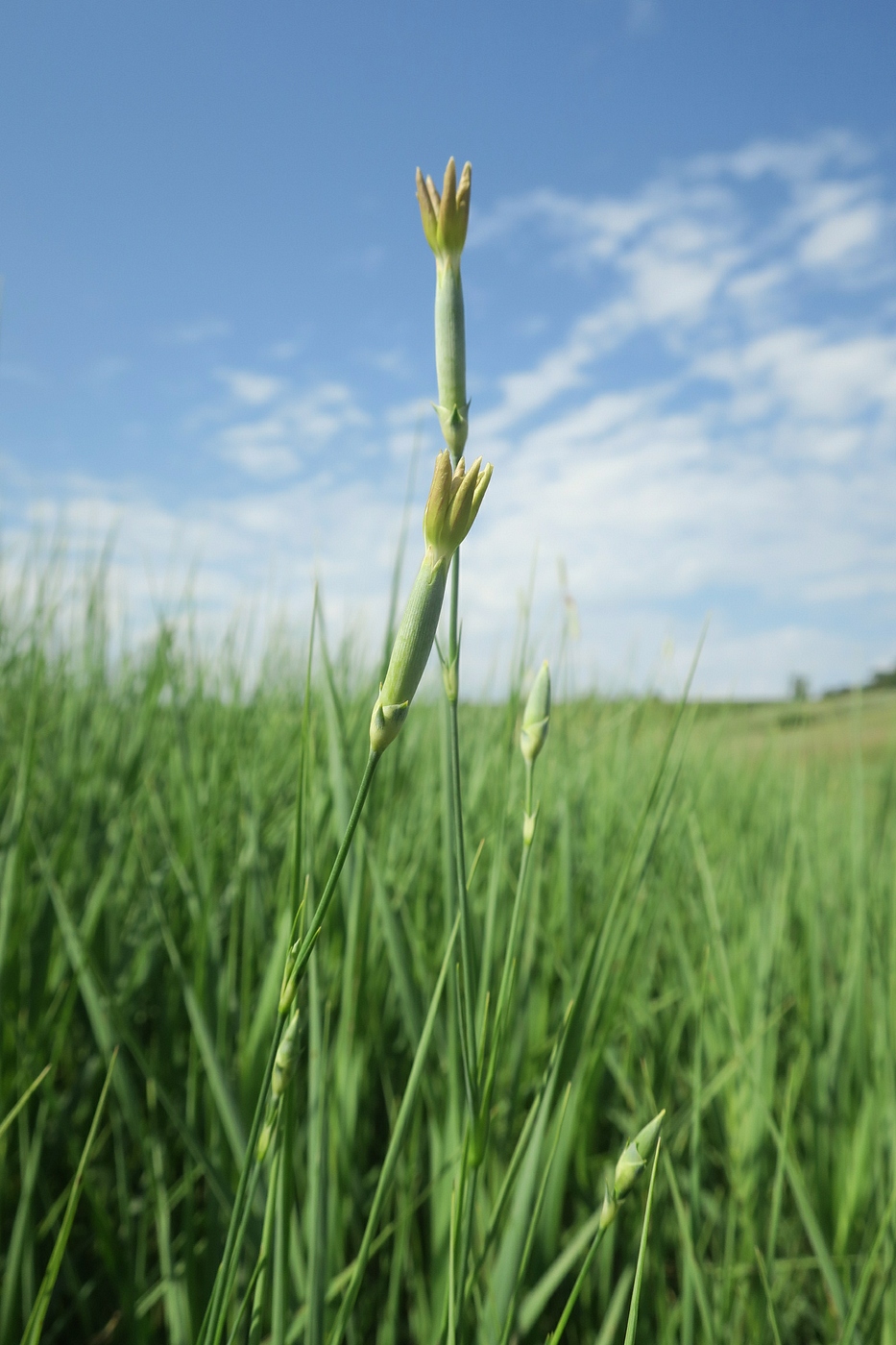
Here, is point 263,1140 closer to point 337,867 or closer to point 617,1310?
point 337,867

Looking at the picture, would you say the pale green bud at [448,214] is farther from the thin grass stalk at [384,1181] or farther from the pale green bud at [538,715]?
the thin grass stalk at [384,1181]

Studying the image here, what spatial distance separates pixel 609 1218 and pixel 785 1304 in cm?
83

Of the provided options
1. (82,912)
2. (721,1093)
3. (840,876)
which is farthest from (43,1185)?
(840,876)

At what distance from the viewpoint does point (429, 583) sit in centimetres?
33

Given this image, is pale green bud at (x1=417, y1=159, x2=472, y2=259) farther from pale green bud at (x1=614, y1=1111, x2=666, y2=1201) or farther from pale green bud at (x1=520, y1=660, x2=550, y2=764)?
pale green bud at (x1=614, y1=1111, x2=666, y2=1201)

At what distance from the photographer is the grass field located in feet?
2.28

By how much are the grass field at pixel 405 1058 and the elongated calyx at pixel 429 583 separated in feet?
0.52

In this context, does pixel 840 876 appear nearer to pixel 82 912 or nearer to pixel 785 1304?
pixel 785 1304

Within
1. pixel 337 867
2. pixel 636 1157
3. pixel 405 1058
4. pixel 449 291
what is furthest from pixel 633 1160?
pixel 405 1058

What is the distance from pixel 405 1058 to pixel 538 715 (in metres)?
0.80

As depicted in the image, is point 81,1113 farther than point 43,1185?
Yes

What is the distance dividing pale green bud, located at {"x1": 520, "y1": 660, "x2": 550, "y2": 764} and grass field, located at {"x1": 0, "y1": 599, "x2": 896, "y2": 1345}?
7 centimetres

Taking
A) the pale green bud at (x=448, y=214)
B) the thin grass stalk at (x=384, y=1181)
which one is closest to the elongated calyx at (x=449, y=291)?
the pale green bud at (x=448, y=214)

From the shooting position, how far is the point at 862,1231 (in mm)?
1031
